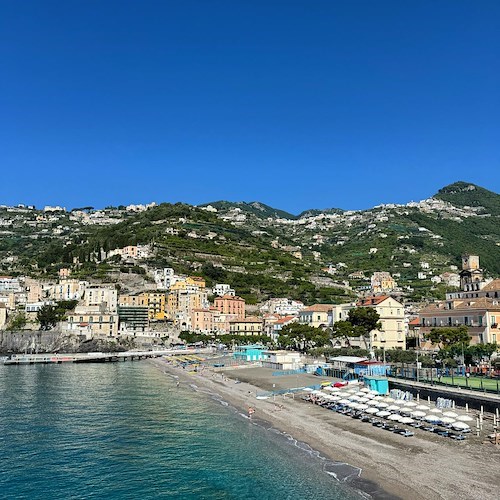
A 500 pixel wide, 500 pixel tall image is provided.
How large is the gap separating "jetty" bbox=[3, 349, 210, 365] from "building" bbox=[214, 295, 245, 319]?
22.3 metres

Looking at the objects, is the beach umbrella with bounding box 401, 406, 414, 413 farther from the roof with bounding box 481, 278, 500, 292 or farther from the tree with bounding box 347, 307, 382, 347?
the roof with bounding box 481, 278, 500, 292

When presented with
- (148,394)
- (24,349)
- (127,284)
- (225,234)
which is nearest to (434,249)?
(225,234)

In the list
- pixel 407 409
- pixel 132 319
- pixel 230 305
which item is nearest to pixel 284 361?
pixel 407 409

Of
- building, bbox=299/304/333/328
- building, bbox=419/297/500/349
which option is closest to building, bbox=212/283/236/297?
building, bbox=299/304/333/328

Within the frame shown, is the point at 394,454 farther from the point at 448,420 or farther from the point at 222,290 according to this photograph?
the point at 222,290

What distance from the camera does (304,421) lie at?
109 ft

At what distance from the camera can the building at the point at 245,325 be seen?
113 meters

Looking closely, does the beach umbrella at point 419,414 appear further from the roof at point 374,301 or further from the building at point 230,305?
the building at point 230,305

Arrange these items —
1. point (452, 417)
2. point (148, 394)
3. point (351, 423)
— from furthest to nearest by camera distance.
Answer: point (148, 394) < point (351, 423) < point (452, 417)

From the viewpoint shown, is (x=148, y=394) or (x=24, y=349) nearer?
(x=148, y=394)

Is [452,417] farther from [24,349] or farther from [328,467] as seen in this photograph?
[24,349]

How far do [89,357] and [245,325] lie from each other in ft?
118

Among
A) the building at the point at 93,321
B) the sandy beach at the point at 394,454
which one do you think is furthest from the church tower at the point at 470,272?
the building at the point at 93,321

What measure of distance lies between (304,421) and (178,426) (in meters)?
8.32
